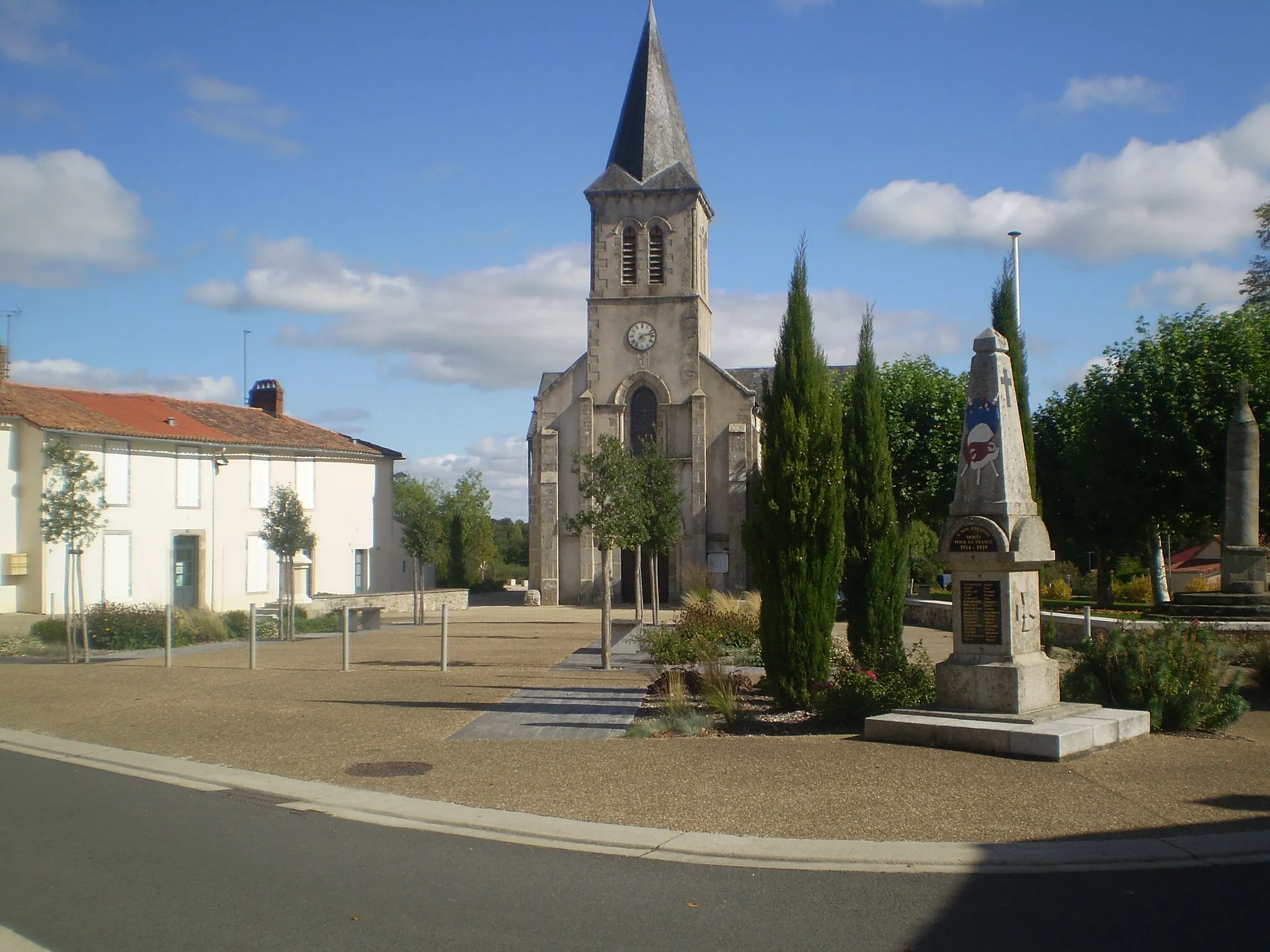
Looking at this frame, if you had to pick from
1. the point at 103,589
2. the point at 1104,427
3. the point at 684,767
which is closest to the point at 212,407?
the point at 103,589

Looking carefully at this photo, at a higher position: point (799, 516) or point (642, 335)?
point (642, 335)

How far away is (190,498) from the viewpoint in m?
31.9

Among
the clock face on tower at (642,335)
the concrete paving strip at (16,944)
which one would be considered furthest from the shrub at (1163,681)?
the clock face on tower at (642,335)

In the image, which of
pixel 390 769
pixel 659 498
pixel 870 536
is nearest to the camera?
pixel 390 769

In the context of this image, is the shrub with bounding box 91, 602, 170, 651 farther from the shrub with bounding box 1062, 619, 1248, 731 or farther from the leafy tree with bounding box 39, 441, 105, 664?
the shrub with bounding box 1062, 619, 1248, 731

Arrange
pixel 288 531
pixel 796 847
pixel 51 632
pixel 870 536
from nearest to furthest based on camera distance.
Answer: pixel 796 847 < pixel 870 536 < pixel 51 632 < pixel 288 531

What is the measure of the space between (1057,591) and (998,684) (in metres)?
38.6

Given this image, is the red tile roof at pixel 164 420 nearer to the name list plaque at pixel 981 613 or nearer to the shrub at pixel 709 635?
the shrub at pixel 709 635

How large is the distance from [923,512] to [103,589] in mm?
23359

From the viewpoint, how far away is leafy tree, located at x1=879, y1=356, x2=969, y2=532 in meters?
31.8

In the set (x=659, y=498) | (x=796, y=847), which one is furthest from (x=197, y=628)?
(x=796, y=847)

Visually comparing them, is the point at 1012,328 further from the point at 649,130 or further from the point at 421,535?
the point at 649,130

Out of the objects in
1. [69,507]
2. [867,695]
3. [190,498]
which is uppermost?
[190,498]

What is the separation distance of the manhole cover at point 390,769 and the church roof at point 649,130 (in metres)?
33.7
